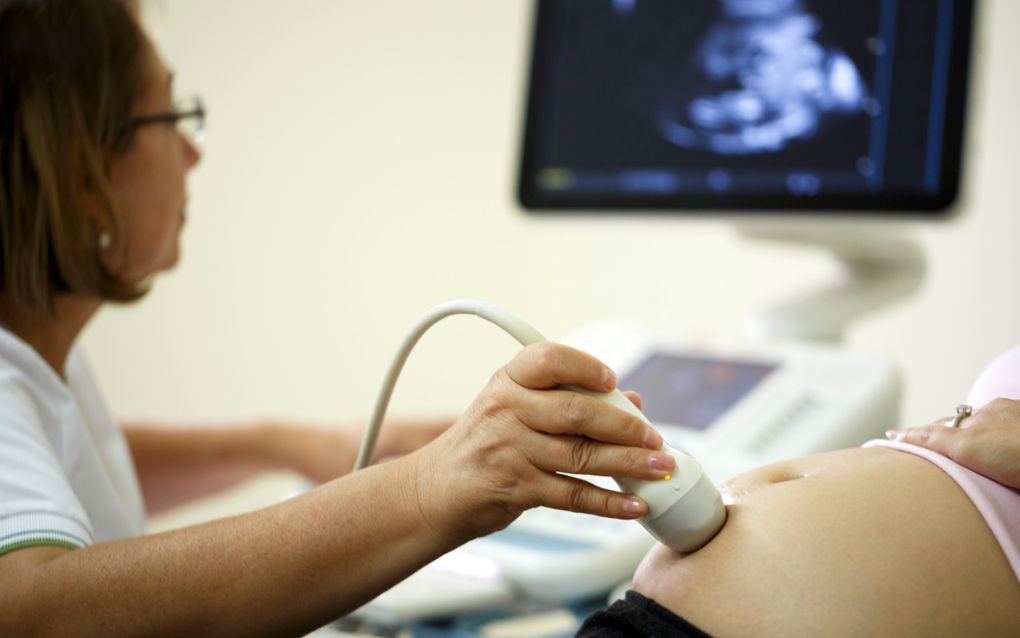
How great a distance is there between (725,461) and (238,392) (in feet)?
4.74

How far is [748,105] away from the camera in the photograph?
113 cm

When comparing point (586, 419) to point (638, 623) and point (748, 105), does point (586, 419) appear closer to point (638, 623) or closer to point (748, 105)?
point (638, 623)

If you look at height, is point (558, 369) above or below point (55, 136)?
below

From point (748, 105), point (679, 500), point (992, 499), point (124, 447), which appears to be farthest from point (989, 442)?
point (124, 447)

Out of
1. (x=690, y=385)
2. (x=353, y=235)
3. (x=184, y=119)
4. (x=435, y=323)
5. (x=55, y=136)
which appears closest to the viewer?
(x=435, y=323)

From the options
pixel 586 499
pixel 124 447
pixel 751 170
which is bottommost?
pixel 124 447

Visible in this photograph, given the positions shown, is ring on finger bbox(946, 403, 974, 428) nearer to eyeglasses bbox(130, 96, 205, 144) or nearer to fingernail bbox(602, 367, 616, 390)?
fingernail bbox(602, 367, 616, 390)

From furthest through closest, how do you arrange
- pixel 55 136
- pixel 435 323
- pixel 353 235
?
pixel 353 235 < pixel 55 136 < pixel 435 323

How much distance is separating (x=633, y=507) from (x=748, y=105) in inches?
29.1

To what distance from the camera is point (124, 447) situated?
1002 millimetres

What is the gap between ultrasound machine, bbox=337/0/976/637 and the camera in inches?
38.1

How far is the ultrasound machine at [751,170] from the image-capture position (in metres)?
0.97

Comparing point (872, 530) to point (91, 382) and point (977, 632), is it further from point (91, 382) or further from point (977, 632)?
point (91, 382)

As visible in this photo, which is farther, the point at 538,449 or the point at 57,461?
the point at 57,461
